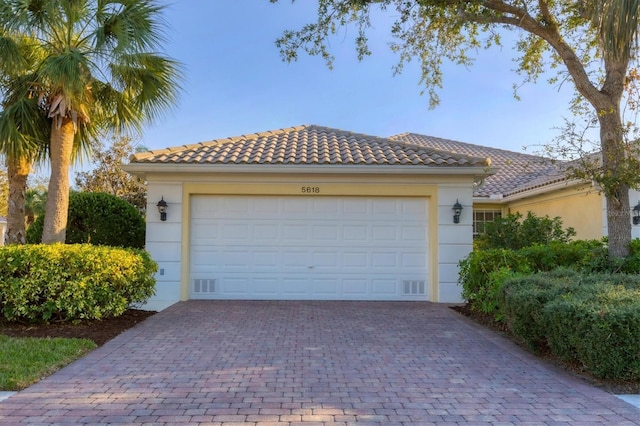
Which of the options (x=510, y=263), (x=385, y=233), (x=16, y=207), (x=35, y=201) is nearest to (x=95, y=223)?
(x=16, y=207)

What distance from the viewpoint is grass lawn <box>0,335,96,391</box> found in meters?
4.62

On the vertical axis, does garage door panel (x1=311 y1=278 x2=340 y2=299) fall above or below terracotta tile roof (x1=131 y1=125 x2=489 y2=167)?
below

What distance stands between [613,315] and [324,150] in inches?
296

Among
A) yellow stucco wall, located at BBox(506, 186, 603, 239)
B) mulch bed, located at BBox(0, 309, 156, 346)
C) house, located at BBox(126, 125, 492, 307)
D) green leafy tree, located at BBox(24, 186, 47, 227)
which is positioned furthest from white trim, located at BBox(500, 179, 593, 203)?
green leafy tree, located at BBox(24, 186, 47, 227)

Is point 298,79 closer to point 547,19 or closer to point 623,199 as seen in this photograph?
point 547,19

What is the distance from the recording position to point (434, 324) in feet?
25.5

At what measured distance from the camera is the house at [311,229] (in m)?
10.0

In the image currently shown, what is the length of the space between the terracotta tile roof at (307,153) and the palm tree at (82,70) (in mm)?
1534

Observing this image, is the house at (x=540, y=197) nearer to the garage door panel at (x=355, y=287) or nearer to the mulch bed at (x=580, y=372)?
the mulch bed at (x=580, y=372)

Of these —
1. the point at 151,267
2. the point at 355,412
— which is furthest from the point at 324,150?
the point at 355,412

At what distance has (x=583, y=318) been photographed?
4.72 m

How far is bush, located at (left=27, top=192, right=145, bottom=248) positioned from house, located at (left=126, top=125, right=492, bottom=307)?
4.75 feet

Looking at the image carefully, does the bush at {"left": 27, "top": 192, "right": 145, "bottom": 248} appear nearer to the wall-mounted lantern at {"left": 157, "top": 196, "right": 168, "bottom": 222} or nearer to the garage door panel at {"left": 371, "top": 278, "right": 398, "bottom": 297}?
the wall-mounted lantern at {"left": 157, "top": 196, "right": 168, "bottom": 222}

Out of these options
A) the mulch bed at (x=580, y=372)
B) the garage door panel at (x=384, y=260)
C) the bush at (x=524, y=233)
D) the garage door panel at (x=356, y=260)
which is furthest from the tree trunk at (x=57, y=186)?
the bush at (x=524, y=233)
